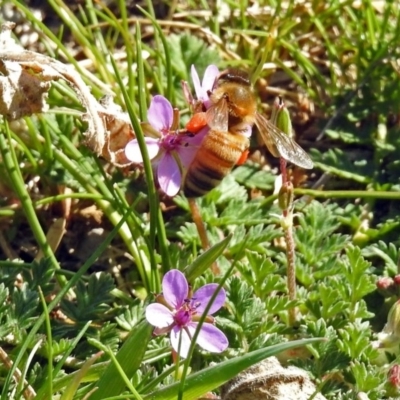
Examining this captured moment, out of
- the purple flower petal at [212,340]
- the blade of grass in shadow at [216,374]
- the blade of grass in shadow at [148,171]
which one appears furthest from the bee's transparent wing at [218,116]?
the blade of grass in shadow at [216,374]

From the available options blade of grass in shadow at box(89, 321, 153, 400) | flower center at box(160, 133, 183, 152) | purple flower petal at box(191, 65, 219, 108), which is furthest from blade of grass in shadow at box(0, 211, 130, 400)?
purple flower petal at box(191, 65, 219, 108)

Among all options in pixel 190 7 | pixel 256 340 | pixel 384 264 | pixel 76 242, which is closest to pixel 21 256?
pixel 76 242

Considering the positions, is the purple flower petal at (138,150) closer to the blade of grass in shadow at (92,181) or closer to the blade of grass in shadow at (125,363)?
the blade of grass in shadow at (92,181)

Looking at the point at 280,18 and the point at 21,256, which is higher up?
the point at 280,18

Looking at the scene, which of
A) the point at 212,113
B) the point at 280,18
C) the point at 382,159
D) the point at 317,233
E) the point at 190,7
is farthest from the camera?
the point at 190,7

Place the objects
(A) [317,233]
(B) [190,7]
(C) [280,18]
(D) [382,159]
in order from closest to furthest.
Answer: (A) [317,233] < (D) [382,159] < (C) [280,18] < (B) [190,7]

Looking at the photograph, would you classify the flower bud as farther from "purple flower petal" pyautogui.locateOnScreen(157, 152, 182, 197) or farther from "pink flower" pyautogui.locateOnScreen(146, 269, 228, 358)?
"pink flower" pyautogui.locateOnScreen(146, 269, 228, 358)

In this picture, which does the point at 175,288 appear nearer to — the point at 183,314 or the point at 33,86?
the point at 183,314

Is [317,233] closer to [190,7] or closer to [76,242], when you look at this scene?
[76,242]
